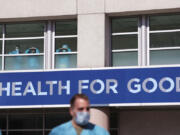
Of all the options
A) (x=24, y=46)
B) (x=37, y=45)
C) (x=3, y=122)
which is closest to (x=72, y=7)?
(x=37, y=45)

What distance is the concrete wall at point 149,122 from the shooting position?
18.5m

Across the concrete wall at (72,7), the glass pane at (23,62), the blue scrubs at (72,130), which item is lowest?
the blue scrubs at (72,130)

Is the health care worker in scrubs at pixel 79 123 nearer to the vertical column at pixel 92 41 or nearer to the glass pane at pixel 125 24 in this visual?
the vertical column at pixel 92 41

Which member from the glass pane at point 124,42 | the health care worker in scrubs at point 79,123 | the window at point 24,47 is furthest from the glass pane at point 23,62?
the health care worker in scrubs at point 79,123

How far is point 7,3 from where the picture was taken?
62.1ft

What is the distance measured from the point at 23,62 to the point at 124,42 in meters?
3.49

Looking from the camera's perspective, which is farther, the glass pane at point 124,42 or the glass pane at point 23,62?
the glass pane at point 23,62

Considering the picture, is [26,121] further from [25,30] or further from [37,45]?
[25,30]

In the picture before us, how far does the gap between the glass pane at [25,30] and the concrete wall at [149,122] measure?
12.7 feet

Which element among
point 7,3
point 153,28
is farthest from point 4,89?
point 153,28

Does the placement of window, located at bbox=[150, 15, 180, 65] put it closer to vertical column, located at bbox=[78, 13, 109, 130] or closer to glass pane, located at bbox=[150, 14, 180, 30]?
glass pane, located at bbox=[150, 14, 180, 30]

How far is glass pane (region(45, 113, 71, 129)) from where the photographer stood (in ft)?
63.4

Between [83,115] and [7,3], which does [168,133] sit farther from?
[83,115]

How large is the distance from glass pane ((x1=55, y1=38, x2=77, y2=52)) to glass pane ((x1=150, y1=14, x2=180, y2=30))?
2.58 metres
